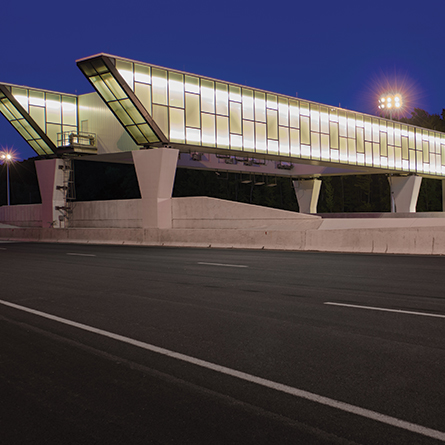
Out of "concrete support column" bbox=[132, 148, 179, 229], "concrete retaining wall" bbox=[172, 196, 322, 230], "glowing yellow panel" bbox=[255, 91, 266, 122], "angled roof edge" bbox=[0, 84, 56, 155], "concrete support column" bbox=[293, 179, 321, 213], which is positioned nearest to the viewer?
"concrete retaining wall" bbox=[172, 196, 322, 230]

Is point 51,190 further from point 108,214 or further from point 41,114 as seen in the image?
point 108,214

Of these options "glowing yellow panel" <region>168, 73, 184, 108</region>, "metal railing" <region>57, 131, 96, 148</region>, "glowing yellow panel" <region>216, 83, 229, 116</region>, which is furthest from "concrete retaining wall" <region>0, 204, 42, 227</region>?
"glowing yellow panel" <region>216, 83, 229, 116</region>

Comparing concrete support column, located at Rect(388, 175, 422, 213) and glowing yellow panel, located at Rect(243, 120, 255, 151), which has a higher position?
glowing yellow panel, located at Rect(243, 120, 255, 151)

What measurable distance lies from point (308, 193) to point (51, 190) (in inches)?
1299

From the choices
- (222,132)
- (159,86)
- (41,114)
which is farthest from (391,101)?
(41,114)

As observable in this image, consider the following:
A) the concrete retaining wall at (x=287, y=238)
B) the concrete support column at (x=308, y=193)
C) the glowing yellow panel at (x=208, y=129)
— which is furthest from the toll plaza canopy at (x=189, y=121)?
the concrete support column at (x=308, y=193)

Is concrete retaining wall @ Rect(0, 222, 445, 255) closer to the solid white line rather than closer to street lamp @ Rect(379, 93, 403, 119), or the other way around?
the solid white line

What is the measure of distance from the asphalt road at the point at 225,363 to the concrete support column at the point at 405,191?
4473cm

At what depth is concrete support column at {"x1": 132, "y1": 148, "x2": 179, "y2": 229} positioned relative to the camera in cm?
2891

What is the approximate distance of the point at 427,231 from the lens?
54.1 feet

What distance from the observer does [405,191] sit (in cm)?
5206

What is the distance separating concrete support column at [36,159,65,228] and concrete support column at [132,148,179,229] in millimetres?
9565

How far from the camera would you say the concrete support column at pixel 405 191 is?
51.7 meters

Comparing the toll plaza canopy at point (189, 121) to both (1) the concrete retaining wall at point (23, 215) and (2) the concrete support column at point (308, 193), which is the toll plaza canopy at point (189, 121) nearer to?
(1) the concrete retaining wall at point (23, 215)
